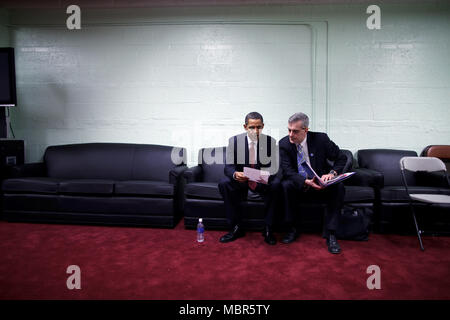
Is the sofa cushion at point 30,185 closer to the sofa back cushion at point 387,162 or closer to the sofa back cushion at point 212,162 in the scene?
the sofa back cushion at point 212,162

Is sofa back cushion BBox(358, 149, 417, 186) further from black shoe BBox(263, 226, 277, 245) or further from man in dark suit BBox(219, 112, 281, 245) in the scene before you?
black shoe BBox(263, 226, 277, 245)

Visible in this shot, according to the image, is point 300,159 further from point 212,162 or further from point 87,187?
point 87,187

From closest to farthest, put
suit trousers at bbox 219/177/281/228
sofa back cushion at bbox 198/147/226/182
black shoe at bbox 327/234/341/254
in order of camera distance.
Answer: black shoe at bbox 327/234/341/254, suit trousers at bbox 219/177/281/228, sofa back cushion at bbox 198/147/226/182

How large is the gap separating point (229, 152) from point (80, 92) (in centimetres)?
270

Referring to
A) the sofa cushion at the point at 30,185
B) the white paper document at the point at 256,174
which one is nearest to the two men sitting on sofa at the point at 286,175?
the white paper document at the point at 256,174

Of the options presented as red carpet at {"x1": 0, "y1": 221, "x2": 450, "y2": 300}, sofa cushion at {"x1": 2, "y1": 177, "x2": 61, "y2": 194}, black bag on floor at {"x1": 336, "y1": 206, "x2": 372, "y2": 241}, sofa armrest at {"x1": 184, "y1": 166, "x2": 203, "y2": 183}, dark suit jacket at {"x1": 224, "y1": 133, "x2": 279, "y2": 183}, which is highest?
dark suit jacket at {"x1": 224, "y1": 133, "x2": 279, "y2": 183}

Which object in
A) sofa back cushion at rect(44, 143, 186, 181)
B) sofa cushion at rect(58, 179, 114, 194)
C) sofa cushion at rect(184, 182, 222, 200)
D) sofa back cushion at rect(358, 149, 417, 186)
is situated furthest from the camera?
sofa back cushion at rect(44, 143, 186, 181)

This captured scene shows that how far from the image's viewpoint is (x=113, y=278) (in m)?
2.10

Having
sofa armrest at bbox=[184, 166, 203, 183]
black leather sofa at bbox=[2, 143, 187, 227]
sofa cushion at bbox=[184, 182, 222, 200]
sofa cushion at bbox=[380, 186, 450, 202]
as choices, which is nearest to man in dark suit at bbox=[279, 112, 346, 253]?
sofa cushion at bbox=[380, 186, 450, 202]

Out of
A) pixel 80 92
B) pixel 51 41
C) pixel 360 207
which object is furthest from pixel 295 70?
pixel 51 41

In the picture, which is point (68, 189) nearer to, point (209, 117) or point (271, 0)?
point (209, 117)

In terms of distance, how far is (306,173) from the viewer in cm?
291

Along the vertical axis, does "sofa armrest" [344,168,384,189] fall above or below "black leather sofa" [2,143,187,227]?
above

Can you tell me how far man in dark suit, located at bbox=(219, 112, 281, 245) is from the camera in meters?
2.82
